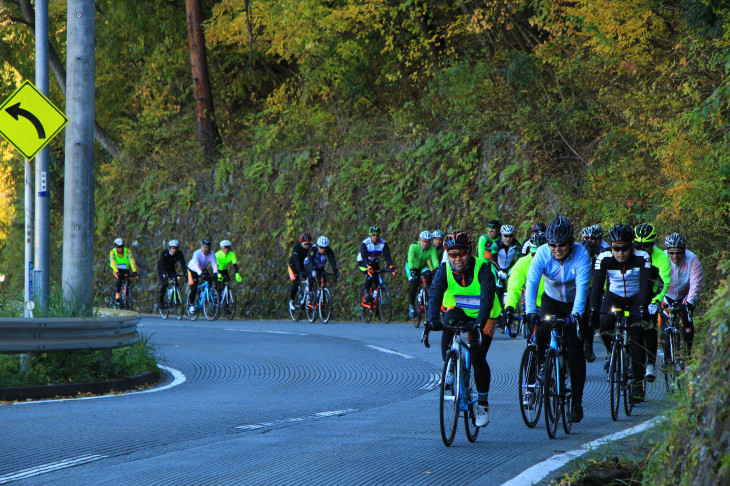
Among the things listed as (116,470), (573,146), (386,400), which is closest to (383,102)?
(573,146)

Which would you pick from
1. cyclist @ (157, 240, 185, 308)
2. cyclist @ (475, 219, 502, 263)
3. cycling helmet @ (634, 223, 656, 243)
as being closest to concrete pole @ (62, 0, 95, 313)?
cycling helmet @ (634, 223, 656, 243)

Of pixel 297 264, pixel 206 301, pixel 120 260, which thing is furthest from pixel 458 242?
pixel 120 260

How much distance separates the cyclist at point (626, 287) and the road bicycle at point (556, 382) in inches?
61.5

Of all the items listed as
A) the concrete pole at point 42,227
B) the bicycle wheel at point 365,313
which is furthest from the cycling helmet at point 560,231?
the bicycle wheel at point 365,313

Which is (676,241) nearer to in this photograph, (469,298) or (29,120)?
(469,298)

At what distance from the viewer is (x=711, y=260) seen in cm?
1591

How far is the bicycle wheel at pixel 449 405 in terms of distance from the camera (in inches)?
288

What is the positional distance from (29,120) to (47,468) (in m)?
6.45

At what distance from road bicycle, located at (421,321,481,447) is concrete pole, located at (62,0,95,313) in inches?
235

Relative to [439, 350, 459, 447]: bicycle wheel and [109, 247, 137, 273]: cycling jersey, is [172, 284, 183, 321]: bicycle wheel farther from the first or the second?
[439, 350, 459, 447]: bicycle wheel

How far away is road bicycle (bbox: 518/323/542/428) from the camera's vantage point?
807cm

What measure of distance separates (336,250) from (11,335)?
16716mm

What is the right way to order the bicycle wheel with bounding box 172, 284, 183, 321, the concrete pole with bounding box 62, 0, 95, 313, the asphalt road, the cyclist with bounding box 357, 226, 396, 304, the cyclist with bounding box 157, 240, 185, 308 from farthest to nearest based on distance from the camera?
the bicycle wheel with bounding box 172, 284, 183, 321 < the cyclist with bounding box 157, 240, 185, 308 < the cyclist with bounding box 357, 226, 396, 304 < the concrete pole with bounding box 62, 0, 95, 313 < the asphalt road

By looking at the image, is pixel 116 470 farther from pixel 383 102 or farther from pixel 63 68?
pixel 63 68
